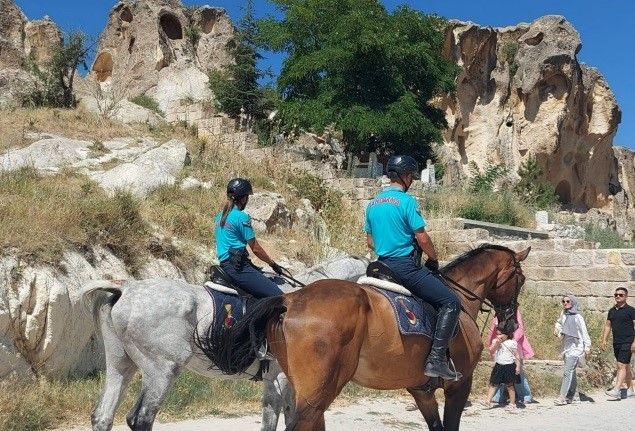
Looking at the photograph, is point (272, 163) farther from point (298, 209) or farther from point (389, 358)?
point (389, 358)

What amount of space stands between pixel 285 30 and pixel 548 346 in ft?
68.1

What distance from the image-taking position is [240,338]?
5.50m

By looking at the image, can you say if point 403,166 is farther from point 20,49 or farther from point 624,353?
point 20,49

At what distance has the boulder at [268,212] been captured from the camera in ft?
47.5

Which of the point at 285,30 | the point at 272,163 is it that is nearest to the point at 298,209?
the point at 272,163

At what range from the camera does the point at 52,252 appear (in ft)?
28.7

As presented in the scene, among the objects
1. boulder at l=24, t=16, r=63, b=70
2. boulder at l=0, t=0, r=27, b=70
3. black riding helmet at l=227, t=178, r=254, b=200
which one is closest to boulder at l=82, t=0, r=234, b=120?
boulder at l=24, t=16, r=63, b=70

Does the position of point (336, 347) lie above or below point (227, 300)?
below

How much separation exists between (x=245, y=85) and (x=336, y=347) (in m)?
28.1

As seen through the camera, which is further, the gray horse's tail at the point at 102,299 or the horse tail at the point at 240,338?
the gray horse's tail at the point at 102,299

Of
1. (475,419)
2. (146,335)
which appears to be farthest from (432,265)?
(475,419)

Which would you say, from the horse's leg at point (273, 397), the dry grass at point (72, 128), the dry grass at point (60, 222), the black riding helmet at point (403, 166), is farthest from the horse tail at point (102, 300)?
the dry grass at point (72, 128)

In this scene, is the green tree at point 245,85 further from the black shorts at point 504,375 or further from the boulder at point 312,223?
the black shorts at point 504,375

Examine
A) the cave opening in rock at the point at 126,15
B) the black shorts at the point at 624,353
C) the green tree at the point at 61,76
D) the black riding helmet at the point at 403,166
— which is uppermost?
the cave opening in rock at the point at 126,15
